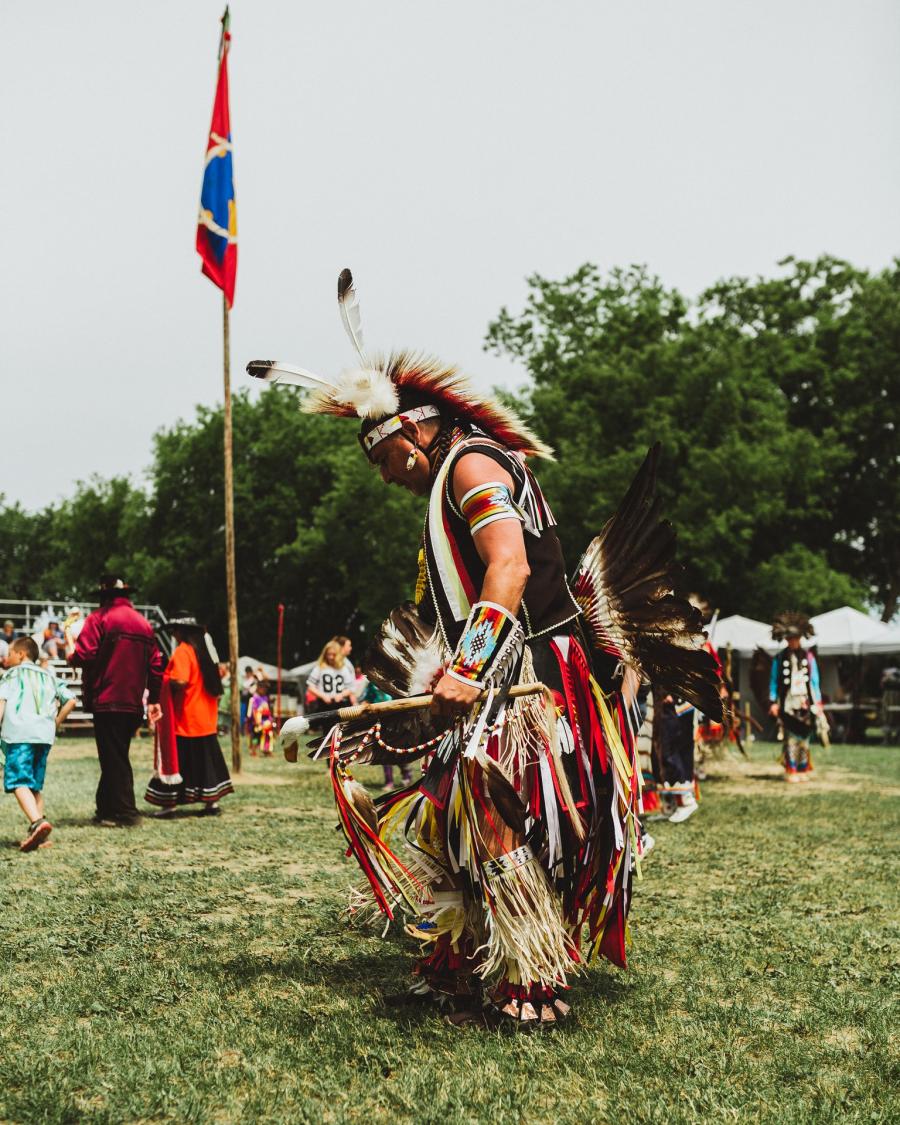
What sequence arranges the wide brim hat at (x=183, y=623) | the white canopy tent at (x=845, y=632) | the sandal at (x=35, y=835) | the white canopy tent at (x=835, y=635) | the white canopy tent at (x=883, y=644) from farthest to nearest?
the white canopy tent at (x=845, y=632) < the white canopy tent at (x=835, y=635) < the white canopy tent at (x=883, y=644) < the wide brim hat at (x=183, y=623) < the sandal at (x=35, y=835)

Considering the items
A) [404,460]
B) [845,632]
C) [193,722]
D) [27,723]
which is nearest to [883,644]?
[845,632]

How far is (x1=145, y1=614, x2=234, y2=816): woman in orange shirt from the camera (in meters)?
8.89

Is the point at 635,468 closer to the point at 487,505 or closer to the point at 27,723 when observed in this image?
the point at 27,723

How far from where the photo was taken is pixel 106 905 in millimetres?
5125

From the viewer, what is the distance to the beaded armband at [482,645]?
3.12m

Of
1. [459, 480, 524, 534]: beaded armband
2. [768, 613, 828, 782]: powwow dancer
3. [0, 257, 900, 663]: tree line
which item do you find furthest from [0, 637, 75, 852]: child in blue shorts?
[0, 257, 900, 663]: tree line

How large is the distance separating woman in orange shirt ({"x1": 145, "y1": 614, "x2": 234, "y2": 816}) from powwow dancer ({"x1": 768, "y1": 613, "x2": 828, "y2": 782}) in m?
6.79

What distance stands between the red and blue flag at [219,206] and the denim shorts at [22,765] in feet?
22.3

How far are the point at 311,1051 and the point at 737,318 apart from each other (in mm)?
30440

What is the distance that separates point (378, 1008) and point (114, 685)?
5365 mm

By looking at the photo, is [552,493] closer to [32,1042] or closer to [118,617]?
[118,617]

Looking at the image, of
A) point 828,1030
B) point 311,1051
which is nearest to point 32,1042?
point 311,1051

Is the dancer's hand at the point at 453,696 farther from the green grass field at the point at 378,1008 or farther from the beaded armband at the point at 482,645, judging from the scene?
the green grass field at the point at 378,1008

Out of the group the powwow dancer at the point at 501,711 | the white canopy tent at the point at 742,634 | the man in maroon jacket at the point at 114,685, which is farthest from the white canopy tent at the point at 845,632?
the powwow dancer at the point at 501,711
